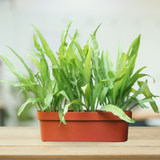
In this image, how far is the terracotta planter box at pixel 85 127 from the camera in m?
0.63

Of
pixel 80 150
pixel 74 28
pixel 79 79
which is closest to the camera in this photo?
pixel 80 150

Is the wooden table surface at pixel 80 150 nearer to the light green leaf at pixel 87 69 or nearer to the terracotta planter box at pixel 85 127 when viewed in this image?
the terracotta planter box at pixel 85 127

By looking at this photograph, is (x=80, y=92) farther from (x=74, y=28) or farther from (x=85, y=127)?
(x=74, y=28)

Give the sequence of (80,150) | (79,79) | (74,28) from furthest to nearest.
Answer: (74,28), (79,79), (80,150)

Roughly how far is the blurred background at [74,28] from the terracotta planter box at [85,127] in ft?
2.41

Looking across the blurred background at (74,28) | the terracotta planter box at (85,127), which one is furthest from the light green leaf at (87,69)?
the blurred background at (74,28)

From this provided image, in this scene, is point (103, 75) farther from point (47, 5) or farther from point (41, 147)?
point (47, 5)

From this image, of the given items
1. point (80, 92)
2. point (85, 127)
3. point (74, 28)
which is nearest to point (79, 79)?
point (80, 92)

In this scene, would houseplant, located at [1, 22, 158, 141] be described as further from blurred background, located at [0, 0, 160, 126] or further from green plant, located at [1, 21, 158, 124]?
blurred background, located at [0, 0, 160, 126]

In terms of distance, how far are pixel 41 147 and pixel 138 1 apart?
118cm

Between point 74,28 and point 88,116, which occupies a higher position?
point 74,28

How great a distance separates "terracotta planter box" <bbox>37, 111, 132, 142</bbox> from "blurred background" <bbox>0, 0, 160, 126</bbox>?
0.73m

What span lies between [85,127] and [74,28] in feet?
2.85

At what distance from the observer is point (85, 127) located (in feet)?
2.08
